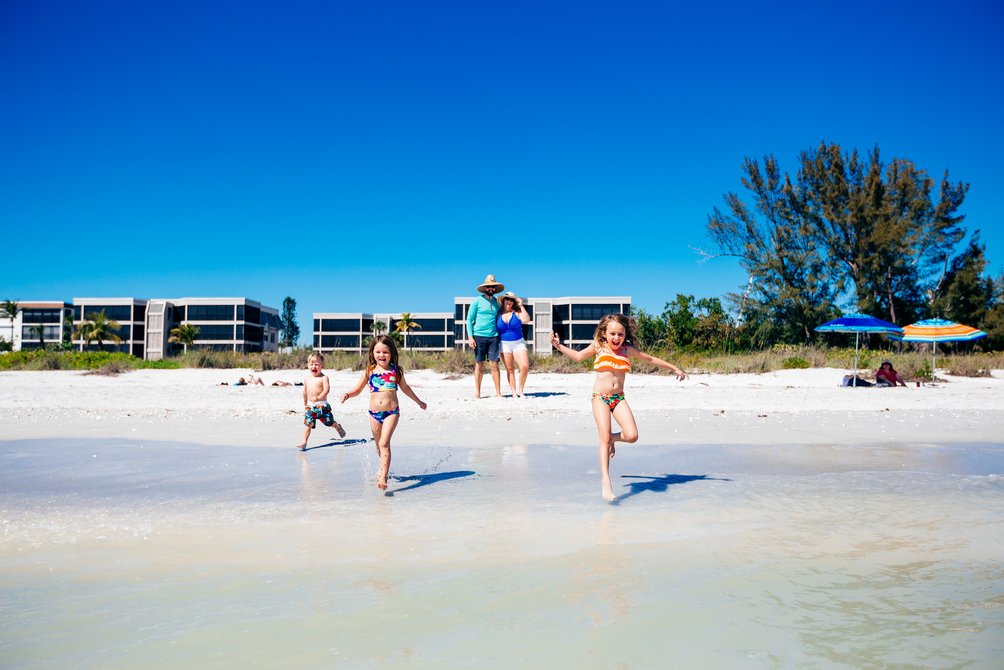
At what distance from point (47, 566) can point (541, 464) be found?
12.4 feet

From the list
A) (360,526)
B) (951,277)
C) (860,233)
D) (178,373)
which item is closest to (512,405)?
(360,526)

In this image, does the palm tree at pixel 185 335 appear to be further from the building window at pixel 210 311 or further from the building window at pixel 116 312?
the building window at pixel 116 312

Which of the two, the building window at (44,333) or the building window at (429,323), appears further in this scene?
the building window at (429,323)

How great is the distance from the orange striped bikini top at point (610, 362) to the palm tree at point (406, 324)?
10324cm

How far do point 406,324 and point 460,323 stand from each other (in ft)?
31.2

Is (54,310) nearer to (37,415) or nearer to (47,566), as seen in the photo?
(37,415)

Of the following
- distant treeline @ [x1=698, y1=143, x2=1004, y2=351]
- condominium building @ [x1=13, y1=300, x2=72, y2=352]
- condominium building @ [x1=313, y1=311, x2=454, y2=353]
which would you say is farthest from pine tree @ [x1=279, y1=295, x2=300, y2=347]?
distant treeline @ [x1=698, y1=143, x2=1004, y2=351]

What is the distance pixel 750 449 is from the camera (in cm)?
704

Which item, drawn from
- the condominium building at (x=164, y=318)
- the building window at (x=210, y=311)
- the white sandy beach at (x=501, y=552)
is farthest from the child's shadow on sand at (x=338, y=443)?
the building window at (x=210, y=311)

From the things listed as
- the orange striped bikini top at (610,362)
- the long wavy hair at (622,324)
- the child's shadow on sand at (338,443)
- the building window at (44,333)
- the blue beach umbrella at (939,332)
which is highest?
the building window at (44,333)

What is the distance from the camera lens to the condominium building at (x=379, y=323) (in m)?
114

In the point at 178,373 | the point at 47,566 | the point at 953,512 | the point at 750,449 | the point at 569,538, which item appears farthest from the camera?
the point at 178,373

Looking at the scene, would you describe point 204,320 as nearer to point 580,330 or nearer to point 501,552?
point 580,330

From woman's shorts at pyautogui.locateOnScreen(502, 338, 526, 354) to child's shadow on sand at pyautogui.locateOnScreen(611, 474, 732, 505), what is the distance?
5.67 metres
